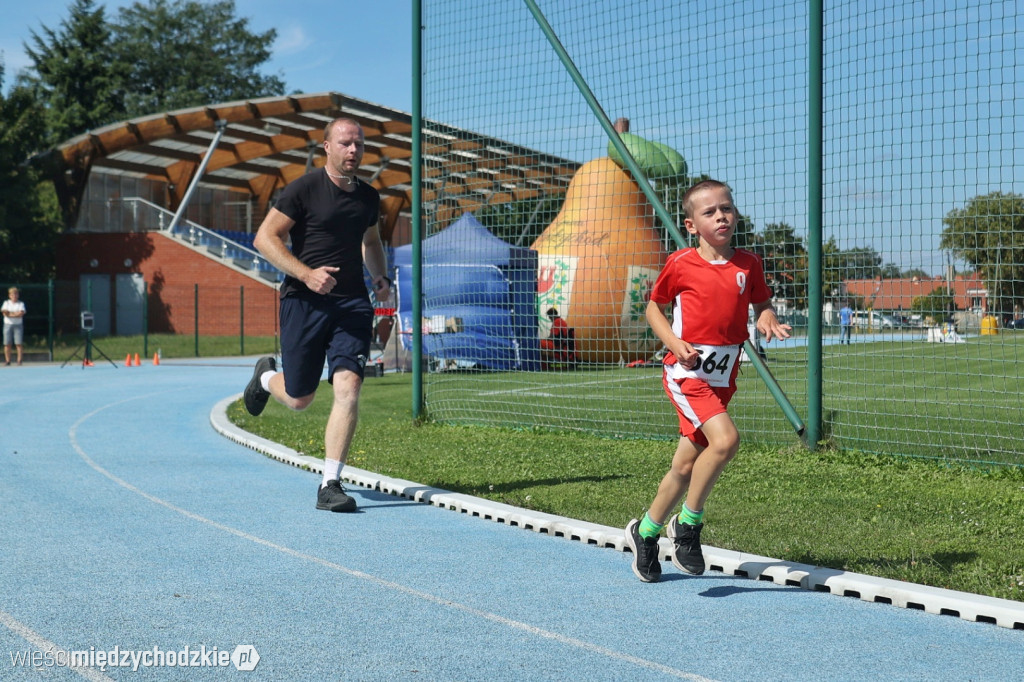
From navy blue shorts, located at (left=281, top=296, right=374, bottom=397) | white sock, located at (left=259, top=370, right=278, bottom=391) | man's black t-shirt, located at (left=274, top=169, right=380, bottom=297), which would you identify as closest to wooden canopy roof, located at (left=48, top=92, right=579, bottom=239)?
white sock, located at (left=259, top=370, right=278, bottom=391)

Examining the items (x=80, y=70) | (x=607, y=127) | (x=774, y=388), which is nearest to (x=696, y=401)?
(x=774, y=388)

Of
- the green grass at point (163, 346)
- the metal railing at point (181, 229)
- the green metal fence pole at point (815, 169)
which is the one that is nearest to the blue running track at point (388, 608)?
the green metal fence pole at point (815, 169)

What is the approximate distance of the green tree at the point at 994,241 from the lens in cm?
761

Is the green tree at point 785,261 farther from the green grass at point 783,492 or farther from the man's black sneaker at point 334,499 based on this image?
the man's black sneaker at point 334,499

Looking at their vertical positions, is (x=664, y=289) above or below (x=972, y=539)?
above

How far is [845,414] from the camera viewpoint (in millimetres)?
8992

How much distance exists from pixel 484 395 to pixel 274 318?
26.9m

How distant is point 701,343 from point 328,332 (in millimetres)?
3026

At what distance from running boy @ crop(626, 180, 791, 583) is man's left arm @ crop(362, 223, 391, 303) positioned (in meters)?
2.89

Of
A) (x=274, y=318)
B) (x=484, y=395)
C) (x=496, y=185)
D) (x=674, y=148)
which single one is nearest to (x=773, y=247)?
(x=674, y=148)

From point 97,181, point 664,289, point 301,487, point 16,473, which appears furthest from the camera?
point 97,181

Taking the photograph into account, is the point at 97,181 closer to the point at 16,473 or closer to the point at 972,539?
the point at 16,473

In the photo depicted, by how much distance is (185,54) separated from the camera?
7212 cm

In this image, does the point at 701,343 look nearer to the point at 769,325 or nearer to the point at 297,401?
the point at 769,325
